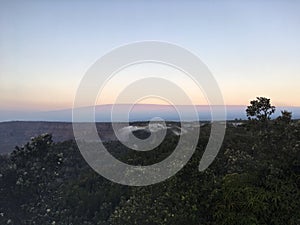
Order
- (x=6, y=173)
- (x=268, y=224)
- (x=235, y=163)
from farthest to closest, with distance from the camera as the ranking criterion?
(x=6, y=173) → (x=235, y=163) → (x=268, y=224)

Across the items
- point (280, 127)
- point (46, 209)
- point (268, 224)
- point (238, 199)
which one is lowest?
point (46, 209)

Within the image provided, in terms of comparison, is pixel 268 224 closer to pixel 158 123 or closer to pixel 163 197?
pixel 163 197

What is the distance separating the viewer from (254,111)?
9.61 metres

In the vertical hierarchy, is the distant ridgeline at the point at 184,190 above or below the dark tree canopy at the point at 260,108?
below

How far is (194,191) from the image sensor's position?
30.0 ft

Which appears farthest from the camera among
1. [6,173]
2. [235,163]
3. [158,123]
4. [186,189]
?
[158,123]

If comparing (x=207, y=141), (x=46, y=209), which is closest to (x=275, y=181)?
(x=207, y=141)

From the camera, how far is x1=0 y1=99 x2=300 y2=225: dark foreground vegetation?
7.80 m

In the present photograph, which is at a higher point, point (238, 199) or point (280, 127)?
point (280, 127)

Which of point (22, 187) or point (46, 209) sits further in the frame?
point (22, 187)

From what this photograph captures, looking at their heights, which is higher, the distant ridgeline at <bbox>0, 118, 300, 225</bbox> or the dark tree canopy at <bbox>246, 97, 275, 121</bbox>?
the dark tree canopy at <bbox>246, 97, 275, 121</bbox>

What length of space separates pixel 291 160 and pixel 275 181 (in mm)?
800

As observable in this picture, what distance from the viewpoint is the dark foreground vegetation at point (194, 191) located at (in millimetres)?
7797

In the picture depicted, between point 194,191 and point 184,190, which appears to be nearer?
point 194,191
